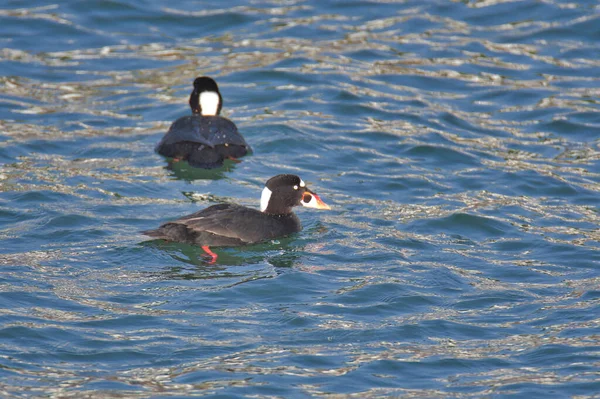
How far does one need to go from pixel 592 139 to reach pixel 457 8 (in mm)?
5849

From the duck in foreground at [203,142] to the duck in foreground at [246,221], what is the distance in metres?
1.87

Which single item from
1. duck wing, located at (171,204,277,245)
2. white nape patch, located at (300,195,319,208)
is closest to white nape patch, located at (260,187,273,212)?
duck wing, located at (171,204,277,245)

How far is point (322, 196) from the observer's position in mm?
12984

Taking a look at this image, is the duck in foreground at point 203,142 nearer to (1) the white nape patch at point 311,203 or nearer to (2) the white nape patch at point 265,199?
(2) the white nape patch at point 265,199

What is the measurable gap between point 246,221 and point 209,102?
4140 millimetres

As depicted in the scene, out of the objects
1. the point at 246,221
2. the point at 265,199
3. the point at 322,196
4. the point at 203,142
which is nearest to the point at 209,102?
the point at 203,142

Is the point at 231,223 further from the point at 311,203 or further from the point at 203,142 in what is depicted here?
the point at 203,142

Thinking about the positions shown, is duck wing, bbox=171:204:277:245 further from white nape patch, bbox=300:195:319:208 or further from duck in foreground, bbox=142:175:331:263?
white nape patch, bbox=300:195:319:208

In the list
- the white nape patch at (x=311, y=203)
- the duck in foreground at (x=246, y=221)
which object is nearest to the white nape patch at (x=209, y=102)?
the duck in foreground at (x=246, y=221)

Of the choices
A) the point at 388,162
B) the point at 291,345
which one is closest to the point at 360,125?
the point at 388,162

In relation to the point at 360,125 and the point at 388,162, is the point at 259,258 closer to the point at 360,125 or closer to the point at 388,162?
the point at 388,162

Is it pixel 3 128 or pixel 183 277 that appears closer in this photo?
pixel 183 277

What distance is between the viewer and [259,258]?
35.7 ft

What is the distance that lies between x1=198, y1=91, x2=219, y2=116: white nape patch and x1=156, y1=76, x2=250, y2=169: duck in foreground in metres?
0.31
